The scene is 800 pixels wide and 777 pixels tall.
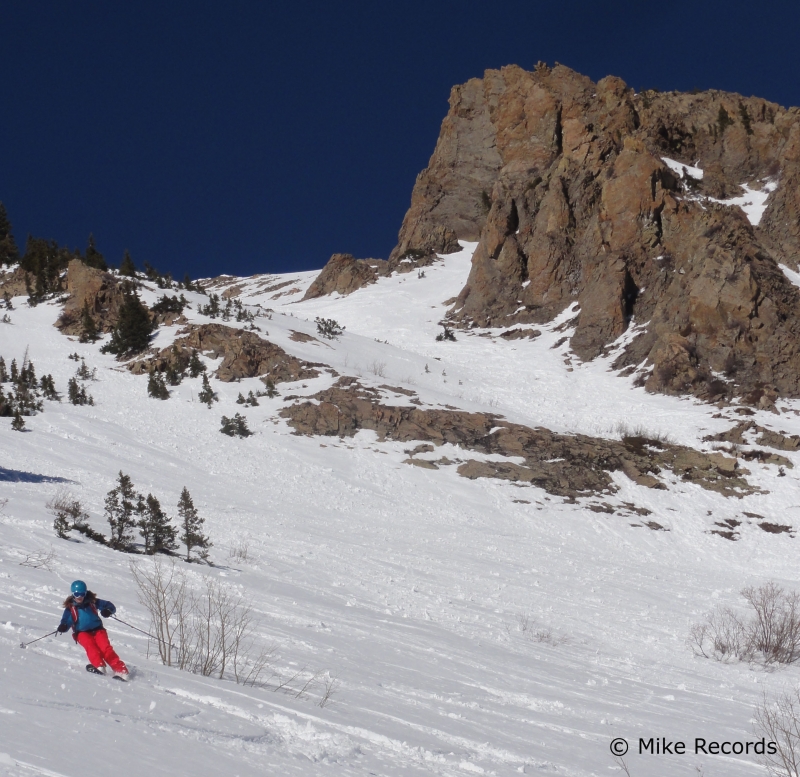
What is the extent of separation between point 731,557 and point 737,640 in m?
11.1

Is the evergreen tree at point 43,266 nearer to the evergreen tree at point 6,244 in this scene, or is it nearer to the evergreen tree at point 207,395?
the evergreen tree at point 6,244

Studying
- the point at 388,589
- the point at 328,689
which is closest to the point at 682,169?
the point at 388,589

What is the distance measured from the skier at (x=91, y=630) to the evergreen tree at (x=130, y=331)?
3256 centimetres

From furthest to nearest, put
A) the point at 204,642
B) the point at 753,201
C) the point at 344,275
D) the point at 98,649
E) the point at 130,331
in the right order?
the point at 344,275
the point at 753,201
the point at 130,331
the point at 204,642
the point at 98,649

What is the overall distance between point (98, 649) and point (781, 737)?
242 inches

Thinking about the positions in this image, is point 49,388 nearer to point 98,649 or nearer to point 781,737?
point 98,649

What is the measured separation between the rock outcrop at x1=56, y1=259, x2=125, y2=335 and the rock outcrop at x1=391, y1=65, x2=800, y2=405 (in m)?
25.3

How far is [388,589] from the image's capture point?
1204cm

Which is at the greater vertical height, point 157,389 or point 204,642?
point 157,389

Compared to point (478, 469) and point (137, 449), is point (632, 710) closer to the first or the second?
point (478, 469)

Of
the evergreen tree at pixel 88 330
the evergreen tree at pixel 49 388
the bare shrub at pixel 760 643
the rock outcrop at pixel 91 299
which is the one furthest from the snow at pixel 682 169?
the bare shrub at pixel 760 643

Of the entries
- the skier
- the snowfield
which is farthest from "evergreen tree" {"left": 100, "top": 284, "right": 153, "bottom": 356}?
the skier

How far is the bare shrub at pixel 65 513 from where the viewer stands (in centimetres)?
1130

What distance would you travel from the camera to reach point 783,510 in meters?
22.9
